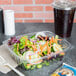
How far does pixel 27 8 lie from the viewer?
2.10m

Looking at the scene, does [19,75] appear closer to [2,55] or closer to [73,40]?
[2,55]

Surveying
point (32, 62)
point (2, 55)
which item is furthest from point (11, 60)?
point (32, 62)

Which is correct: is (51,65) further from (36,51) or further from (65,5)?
(65,5)

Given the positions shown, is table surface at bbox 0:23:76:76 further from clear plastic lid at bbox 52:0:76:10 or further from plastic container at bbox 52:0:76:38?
clear plastic lid at bbox 52:0:76:10

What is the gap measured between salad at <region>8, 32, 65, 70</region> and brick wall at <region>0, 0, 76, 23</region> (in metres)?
0.88

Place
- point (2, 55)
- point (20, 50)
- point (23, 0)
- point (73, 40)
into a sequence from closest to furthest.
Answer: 1. point (20, 50)
2. point (2, 55)
3. point (73, 40)
4. point (23, 0)

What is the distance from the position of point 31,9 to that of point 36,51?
1.06 metres

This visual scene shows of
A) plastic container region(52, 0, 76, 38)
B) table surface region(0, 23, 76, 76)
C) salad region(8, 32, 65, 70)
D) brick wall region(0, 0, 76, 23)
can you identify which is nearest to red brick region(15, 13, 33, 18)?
brick wall region(0, 0, 76, 23)

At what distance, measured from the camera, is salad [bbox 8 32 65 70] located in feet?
3.47

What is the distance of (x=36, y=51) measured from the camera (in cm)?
112

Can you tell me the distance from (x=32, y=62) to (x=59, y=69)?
16 centimetres

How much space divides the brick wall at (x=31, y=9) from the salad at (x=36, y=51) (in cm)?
88

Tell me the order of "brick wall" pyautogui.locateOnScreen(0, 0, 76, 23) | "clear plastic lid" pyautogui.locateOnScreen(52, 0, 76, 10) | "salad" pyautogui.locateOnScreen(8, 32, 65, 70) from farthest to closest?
"brick wall" pyautogui.locateOnScreen(0, 0, 76, 23), "clear plastic lid" pyautogui.locateOnScreen(52, 0, 76, 10), "salad" pyautogui.locateOnScreen(8, 32, 65, 70)

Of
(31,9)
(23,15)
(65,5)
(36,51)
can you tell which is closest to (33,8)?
(31,9)
